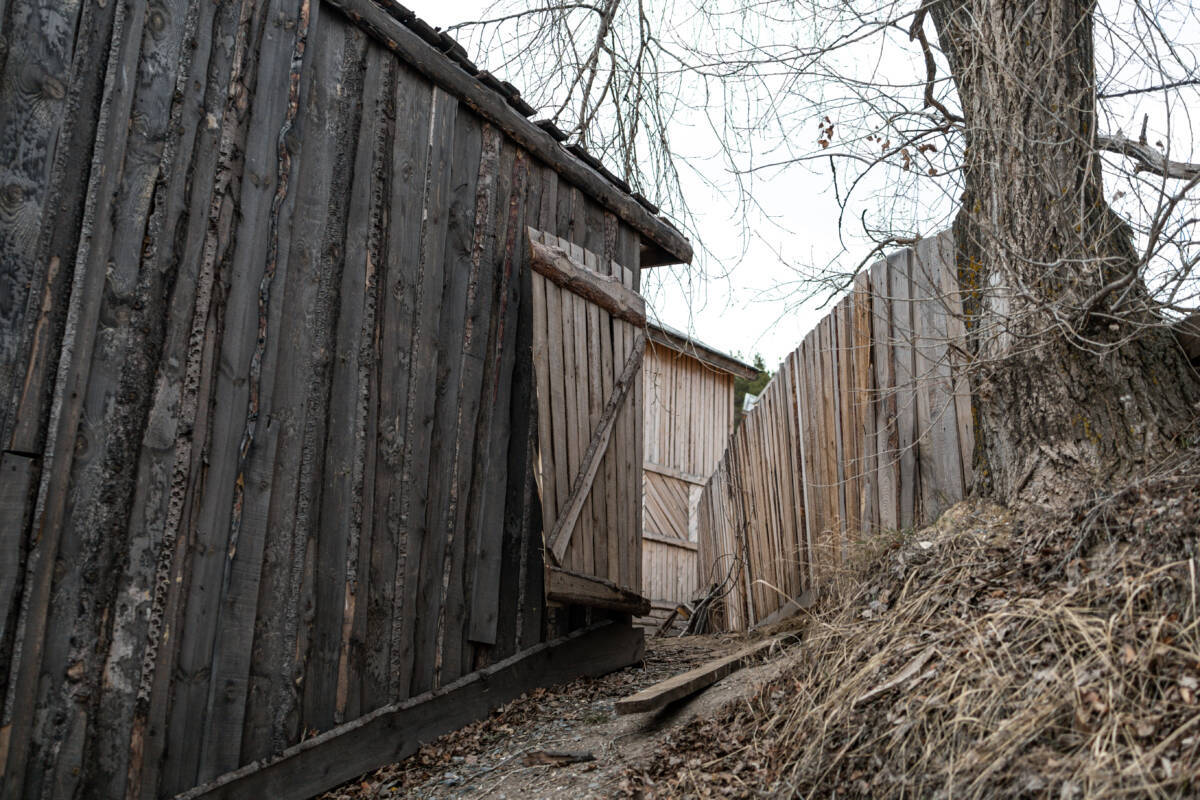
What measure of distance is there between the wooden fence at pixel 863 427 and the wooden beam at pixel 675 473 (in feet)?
14.6

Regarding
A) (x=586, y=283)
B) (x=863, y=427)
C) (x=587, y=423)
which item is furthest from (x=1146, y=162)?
(x=587, y=423)

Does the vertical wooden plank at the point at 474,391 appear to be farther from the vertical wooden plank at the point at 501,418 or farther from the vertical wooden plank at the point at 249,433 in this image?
the vertical wooden plank at the point at 249,433

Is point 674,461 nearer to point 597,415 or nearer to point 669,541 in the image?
point 669,541

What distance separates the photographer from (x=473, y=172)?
5102mm

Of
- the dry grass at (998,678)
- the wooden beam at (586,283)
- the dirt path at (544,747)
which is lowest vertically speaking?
the dirt path at (544,747)

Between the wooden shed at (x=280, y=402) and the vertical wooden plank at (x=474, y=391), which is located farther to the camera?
the vertical wooden plank at (x=474, y=391)

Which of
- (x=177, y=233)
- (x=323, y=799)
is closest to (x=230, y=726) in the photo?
(x=323, y=799)

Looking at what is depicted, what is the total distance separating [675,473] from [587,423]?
6936 millimetres

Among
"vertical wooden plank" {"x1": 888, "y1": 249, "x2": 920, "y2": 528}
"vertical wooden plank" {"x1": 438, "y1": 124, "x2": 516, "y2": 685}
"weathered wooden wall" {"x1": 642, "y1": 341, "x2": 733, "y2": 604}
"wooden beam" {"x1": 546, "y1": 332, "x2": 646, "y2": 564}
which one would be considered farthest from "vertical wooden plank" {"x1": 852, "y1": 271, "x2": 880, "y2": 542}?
"weathered wooden wall" {"x1": 642, "y1": 341, "x2": 733, "y2": 604}

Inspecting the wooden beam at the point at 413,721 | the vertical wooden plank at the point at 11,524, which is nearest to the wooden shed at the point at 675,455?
the wooden beam at the point at 413,721

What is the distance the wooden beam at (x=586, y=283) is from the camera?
17.0ft

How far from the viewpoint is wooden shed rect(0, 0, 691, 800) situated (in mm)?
3135

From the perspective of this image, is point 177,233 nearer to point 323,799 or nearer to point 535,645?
point 323,799

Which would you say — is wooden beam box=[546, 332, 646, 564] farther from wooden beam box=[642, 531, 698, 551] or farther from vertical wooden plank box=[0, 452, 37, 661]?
wooden beam box=[642, 531, 698, 551]
